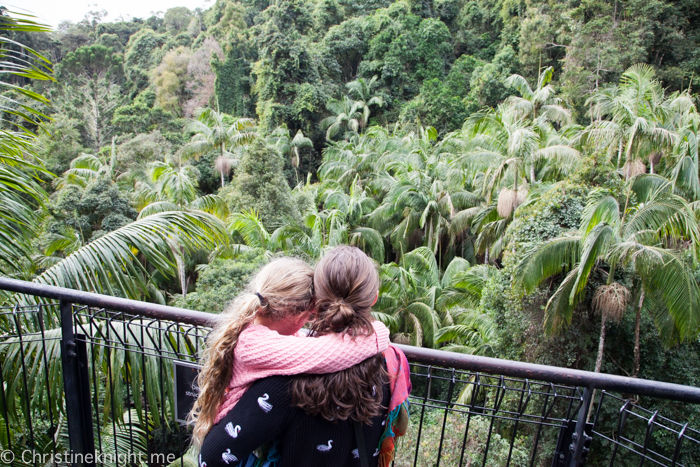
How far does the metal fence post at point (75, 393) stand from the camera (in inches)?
82.3

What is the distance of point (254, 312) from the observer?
133 centimetres

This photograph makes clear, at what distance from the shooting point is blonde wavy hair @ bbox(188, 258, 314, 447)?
1.30 m

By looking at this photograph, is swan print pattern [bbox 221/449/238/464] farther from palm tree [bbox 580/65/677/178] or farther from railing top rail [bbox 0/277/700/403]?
palm tree [bbox 580/65/677/178]

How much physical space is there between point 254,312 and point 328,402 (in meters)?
0.34

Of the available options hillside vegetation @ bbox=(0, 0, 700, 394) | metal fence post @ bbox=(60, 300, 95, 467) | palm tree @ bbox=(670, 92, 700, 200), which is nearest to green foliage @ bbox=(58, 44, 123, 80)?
hillside vegetation @ bbox=(0, 0, 700, 394)

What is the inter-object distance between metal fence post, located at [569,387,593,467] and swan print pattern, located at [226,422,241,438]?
3.87ft

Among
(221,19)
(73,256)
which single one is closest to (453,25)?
(221,19)

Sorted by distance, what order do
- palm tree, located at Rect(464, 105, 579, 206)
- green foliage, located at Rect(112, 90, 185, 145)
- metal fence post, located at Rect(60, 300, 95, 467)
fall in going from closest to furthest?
metal fence post, located at Rect(60, 300, 95, 467) → palm tree, located at Rect(464, 105, 579, 206) → green foliage, located at Rect(112, 90, 185, 145)

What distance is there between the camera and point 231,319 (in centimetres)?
136

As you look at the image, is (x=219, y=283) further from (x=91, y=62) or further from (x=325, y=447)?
(x=91, y=62)

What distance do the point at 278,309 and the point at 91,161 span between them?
22335 mm

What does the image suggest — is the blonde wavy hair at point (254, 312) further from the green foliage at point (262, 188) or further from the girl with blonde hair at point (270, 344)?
the green foliage at point (262, 188)

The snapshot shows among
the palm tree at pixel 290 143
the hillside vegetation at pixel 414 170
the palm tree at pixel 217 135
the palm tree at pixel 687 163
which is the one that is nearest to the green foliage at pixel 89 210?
the hillside vegetation at pixel 414 170

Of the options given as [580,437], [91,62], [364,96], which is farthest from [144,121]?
[580,437]
